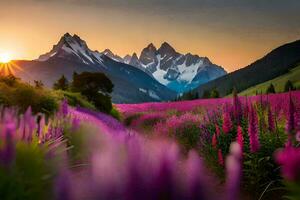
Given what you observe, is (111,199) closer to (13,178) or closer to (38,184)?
(13,178)

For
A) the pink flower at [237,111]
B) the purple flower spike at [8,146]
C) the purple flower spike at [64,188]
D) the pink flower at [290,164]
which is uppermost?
the pink flower at [237,111]

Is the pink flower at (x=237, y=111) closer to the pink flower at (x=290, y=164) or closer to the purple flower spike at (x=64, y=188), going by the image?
the pink flower at (x=290, y=164)

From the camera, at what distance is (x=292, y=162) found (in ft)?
2.72

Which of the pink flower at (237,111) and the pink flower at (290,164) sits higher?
the pink flower at (237,111)

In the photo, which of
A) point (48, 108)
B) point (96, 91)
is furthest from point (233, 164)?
point (96, 91)

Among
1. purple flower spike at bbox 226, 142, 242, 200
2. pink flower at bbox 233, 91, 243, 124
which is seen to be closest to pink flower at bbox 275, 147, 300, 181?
purple flower spike at bbox 226, 142, 242, 200

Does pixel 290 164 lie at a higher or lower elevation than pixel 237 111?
lower

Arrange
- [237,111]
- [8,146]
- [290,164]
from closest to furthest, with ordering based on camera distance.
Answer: [290,164] → [8,146] → [237,111]

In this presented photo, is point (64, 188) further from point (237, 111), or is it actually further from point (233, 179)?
point (237, 111)

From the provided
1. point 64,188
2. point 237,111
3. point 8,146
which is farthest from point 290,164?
point 237,111

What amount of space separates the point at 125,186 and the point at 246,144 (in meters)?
6.28

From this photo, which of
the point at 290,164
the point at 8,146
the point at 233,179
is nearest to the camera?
the point at 233,179

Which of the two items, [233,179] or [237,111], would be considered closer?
[233,179]

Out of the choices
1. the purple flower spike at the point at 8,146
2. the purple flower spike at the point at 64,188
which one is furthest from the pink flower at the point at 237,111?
the purple flower spike at the point at 64,188
